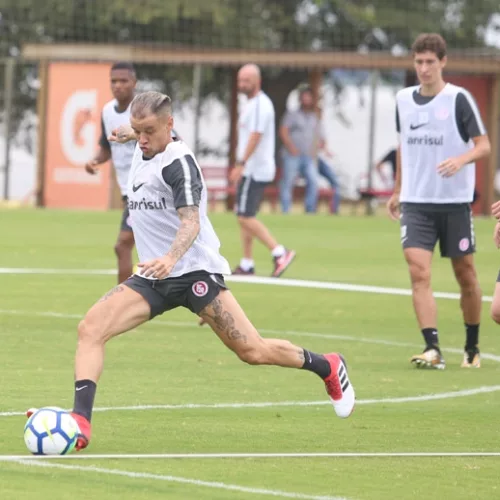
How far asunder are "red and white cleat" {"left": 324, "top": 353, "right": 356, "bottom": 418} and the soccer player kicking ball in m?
0.43

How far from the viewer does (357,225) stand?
29.9m

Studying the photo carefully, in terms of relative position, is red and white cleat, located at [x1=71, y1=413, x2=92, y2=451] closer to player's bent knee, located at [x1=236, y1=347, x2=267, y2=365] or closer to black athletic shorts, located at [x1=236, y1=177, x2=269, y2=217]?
player's bent knee, located at [x1=236, y1=347, x2=267, y2=365]

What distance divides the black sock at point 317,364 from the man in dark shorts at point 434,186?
2912mm

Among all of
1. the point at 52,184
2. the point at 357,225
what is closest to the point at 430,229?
the point at 357,225

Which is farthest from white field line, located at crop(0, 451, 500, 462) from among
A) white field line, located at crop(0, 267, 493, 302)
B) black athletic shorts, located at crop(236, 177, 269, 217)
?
black athletic shorts, located at crop(236, 177, 269, 217)

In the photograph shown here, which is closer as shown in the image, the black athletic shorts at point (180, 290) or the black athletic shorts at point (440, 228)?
the black athletic shorts at point (180, 290)

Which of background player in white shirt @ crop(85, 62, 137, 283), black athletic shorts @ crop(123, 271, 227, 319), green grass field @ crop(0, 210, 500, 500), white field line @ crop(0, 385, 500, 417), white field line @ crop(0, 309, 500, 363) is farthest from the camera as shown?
background player in white shirt @ crop(85, 62, 137, 283)

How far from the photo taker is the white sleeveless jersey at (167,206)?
882cm

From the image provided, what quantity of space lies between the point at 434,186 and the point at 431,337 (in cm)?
113

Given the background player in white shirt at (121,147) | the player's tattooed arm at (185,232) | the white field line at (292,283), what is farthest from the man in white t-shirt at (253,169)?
the player's tattooed arm at (185,232)

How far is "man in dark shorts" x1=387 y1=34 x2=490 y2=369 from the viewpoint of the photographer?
1230cm

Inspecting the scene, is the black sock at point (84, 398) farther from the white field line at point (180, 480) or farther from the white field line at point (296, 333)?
the white field line at point (296, 333)

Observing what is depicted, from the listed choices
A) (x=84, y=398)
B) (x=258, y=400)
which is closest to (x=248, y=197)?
(x=258, y=400)

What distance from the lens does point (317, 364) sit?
9.47 m
